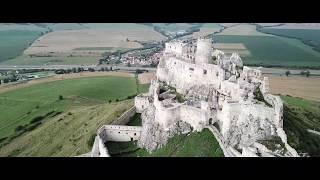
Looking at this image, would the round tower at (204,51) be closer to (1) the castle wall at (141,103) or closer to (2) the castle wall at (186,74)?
(2) the castle wall at (186,74)

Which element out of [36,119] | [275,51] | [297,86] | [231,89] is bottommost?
[36,119]

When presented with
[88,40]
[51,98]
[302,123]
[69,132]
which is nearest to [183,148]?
[302,123]

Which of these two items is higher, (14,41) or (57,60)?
(14,41)

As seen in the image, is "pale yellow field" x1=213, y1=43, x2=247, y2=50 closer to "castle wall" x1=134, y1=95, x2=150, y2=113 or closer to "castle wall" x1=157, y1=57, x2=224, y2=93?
"castle wall" x1=157, y1=57, x2=224, y2=93

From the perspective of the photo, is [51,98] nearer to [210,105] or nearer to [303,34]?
[210,105]

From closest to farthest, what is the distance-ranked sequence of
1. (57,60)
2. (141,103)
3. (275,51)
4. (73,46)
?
(141,103) < (275,51) < (73,46) < (57,60)

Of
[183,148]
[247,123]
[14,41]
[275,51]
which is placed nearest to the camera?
[247,123]
